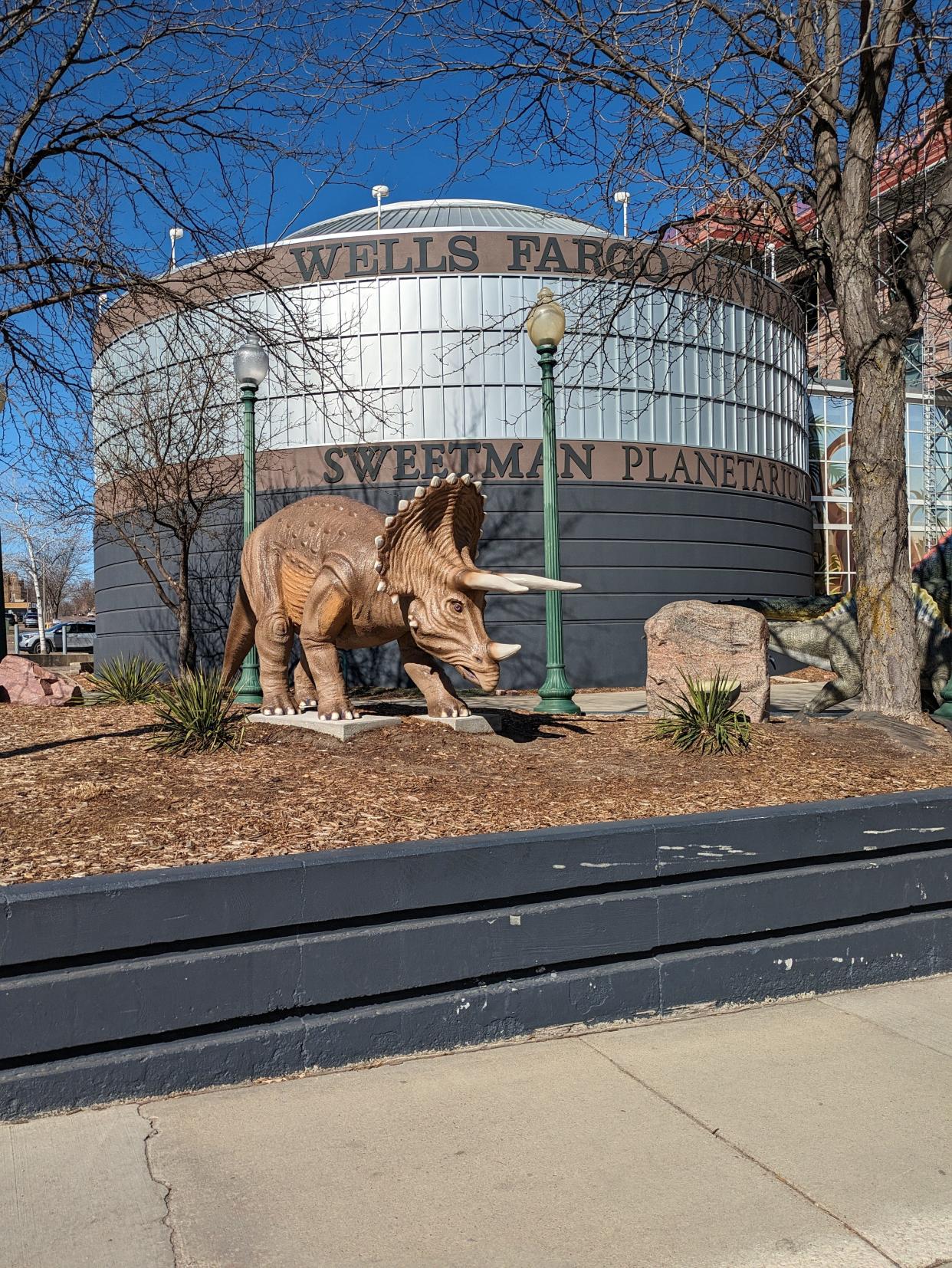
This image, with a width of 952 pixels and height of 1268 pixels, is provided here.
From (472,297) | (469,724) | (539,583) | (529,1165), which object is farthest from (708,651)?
(472,297)

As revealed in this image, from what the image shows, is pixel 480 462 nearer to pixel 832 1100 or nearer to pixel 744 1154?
A: pixel 832 1100

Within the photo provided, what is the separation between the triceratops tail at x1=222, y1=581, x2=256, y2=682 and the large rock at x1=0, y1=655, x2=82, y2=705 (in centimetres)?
298

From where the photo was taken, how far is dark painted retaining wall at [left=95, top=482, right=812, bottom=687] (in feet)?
66.7

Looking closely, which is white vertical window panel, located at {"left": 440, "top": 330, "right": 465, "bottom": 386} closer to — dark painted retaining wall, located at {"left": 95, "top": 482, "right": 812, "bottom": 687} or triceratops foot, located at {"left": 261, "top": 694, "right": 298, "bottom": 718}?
dark painted retaining wall, located at {"left": 95, "top": 482, "right": 812, "bottom": 687}

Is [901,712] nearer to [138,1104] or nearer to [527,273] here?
[138,1104]

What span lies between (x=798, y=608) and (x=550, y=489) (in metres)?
4.40

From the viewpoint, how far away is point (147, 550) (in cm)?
2277

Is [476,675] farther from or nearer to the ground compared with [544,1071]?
farther from the ground

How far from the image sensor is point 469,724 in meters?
7.75

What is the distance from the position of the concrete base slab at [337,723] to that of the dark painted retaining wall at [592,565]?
12.3m

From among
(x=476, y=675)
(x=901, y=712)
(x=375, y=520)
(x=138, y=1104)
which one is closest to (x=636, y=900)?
(x=138, y=1104)

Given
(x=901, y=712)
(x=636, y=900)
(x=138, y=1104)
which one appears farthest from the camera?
(x=901, y=712)

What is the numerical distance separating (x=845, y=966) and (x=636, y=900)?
1159 millimetres

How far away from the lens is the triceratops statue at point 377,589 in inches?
287
